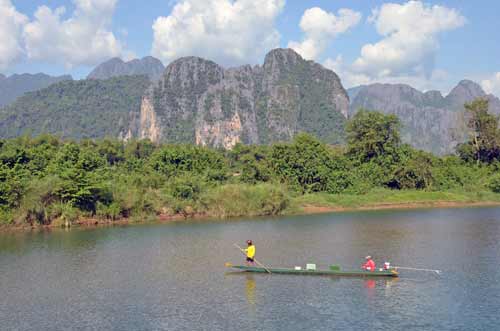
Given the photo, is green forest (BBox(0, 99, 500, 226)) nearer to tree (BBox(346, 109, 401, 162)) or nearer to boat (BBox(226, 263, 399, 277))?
tree (BBox(346, 109, 401, 162))

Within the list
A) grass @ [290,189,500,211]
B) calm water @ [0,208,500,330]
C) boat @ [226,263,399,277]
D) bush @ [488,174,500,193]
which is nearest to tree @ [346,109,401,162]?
grass @ [290,189,500,211]

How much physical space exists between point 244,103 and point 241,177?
358ft

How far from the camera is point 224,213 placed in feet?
149

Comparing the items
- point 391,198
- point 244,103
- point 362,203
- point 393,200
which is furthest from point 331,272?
point 244,103

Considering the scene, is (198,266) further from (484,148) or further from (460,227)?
(484,148)

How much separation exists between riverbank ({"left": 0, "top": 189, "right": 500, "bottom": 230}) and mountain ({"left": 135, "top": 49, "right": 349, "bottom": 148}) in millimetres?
92161

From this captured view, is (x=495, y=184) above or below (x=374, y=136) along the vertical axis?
below

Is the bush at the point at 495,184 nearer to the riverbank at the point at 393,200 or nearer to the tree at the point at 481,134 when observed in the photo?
the riverbank at the point at 393,200

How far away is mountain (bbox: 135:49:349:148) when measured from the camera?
157 m

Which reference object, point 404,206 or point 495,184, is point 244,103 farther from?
point 404,206

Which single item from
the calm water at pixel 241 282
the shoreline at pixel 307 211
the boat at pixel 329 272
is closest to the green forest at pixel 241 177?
the shoreline at pixel 307 211

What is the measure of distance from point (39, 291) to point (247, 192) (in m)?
27.3

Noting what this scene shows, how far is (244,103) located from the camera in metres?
162

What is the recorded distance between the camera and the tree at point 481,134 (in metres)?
64.8
